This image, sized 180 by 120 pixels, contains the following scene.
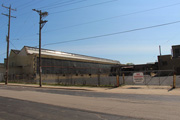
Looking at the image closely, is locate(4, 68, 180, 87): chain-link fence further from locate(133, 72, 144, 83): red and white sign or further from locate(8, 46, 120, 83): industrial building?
locate(133, 72, 144, 83): red and white sign

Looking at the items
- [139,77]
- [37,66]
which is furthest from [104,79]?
[139,77]

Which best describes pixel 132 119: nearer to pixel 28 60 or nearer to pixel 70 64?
pixel 28 60

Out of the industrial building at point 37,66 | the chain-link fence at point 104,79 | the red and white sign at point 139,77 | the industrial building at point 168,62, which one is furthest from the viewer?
the industrial building at point 168,62

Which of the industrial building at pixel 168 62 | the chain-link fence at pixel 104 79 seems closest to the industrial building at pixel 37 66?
the chain-link fence at pixel 104 79

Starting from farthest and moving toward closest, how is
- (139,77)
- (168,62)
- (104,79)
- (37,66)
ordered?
(168,62)
(37,66)
(104,79)
(139,77)

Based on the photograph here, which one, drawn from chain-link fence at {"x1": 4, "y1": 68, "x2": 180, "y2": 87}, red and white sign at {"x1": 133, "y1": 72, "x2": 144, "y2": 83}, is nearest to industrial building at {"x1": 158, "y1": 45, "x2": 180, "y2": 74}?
chain-link fence at {"x1": 4, "y1": 68, "x2": 180, "y2": 87}

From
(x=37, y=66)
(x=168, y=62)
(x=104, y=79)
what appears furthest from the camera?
(x=168, y=62)

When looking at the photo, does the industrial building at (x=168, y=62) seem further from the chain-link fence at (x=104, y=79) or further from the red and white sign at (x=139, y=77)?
the red and white sign at (x=139, y=77)

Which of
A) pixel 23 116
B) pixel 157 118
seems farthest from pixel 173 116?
pixel 23 116

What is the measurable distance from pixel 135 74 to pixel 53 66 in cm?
3901

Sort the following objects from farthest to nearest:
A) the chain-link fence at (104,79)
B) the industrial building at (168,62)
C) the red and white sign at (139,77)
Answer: the industrial building at (168,62) → the chain-link fence at (104,79) → the red and white sign at (139,77)

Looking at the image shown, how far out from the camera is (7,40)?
3553 cm

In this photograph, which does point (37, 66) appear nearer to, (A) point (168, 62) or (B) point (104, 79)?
(B) point (104, 79)

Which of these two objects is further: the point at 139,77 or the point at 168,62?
the point at 168,62
